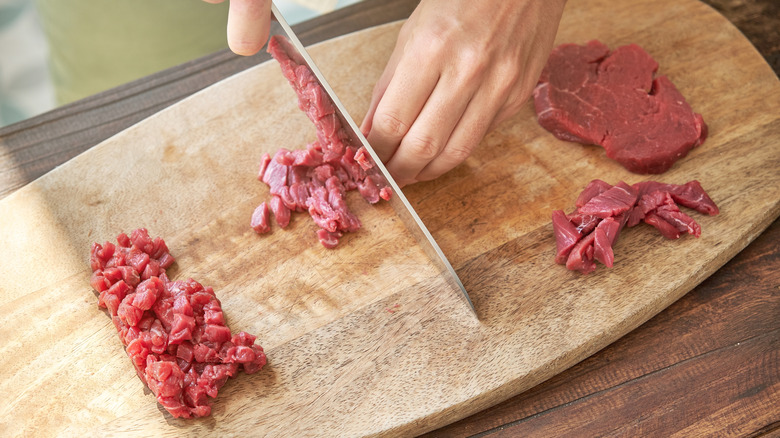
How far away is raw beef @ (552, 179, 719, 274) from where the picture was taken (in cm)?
311

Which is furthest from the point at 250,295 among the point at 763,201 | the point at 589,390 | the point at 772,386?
the point at 763,201

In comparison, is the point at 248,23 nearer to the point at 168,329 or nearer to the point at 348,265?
the point at 348,265

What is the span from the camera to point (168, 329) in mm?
2947

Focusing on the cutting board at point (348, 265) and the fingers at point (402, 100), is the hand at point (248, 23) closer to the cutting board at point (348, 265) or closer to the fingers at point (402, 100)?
the fingers at point (402, 100)

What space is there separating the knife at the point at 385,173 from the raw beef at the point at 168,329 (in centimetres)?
87

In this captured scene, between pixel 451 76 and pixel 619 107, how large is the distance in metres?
1.18

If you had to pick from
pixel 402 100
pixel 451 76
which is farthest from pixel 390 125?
pixel 451 76

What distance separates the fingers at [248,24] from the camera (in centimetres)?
272

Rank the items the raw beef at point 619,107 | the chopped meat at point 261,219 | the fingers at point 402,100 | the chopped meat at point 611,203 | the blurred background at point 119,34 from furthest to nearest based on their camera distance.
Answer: the blurred background at point 119,34
the raw beef at point 619,107
the chopped meat at point 261,219
the chopped meat at point 611,203
the fingers at point 402,100

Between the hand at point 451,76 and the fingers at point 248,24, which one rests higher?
the fingers at point 248,24

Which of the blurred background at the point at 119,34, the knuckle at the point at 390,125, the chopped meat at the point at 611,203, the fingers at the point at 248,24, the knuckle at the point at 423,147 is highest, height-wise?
the fingers at the point at 248,24

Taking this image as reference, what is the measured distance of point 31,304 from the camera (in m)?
3.08

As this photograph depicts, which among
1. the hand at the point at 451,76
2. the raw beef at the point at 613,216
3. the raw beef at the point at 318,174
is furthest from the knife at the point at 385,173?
the raw beef at the point at 613,216

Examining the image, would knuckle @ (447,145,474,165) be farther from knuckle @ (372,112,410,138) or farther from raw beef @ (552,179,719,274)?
raw beef @ (552,179,719,274)
